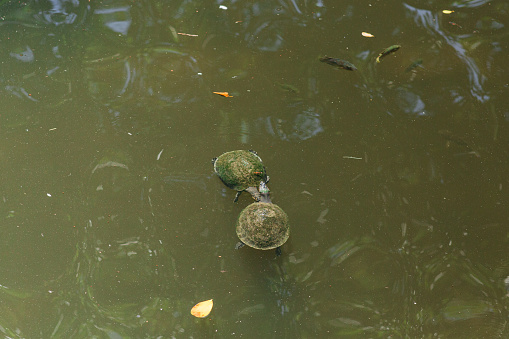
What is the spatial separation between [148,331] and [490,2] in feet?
8.60

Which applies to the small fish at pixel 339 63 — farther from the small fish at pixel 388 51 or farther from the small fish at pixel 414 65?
the small fish at pixel 414 65

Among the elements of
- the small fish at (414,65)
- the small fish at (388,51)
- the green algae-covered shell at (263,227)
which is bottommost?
the green algae-covered shell at (263,227)

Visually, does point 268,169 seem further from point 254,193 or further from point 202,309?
point 202,309

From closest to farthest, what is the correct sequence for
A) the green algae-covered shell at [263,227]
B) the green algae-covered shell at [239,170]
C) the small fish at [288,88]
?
the green algae-covered shell at [263,227], the green algae-covered shell at [239,170], the small fish at [288,88]

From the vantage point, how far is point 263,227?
1.74 meters

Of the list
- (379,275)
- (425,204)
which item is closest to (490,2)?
(425,204)

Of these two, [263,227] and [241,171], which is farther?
[241,171]

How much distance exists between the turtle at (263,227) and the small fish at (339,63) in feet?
3.01

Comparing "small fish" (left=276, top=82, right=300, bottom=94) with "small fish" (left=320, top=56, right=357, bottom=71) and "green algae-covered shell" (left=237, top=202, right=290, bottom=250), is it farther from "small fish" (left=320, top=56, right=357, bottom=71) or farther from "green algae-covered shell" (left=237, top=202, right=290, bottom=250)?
"green algae-covered shell" (left=237, top=202, right=290, bottom=250)

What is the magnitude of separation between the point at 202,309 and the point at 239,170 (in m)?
0.62

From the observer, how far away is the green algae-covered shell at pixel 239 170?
186 cm

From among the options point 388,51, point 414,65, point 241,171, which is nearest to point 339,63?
point 388,51

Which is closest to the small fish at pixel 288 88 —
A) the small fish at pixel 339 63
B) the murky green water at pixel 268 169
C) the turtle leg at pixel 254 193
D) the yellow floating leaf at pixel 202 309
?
the murky green water at pixel 268 169

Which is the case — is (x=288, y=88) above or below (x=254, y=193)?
above
